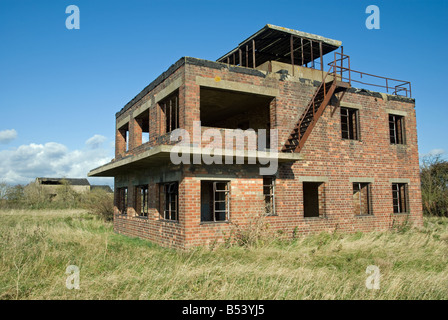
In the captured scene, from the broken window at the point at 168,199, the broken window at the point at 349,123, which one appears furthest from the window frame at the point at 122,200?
the broken window at the point at 349,123

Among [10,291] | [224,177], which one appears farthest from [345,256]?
[10,291]

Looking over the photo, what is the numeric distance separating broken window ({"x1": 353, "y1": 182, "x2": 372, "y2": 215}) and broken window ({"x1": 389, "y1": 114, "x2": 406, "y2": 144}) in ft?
10.3

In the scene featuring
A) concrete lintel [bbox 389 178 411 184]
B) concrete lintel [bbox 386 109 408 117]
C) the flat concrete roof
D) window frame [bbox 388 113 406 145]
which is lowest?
concrete lintel [bbox 389 178 411 184]

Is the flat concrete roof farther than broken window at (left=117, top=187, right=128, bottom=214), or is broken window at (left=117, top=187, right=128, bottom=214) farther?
broken window at (left=117, top=187, right=128, bottom=214)

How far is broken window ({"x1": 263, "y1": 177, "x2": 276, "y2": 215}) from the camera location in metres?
12.1

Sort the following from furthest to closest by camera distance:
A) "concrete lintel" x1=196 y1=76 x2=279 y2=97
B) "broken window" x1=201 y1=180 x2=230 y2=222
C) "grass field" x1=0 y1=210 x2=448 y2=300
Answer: "broken window" x1=201 y1=180 x2=230 y2=222 → "concrete lintel" x1=196 y1=76 x2=279 y2=97 → "grass field" x1=0 y1=210 x2=448 y2=300

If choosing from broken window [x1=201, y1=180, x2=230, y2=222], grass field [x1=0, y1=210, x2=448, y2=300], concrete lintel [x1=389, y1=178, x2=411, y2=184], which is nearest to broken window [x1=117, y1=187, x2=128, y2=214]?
broken window [x1=201, y1=180, x2=230, y2=222]

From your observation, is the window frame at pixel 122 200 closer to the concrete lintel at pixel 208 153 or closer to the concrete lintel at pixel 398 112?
the concrete lintel at pixel 208 153

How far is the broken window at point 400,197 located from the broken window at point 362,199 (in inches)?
76.1

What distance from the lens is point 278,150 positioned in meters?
12.6

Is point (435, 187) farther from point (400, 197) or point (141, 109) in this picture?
point (141, 109)

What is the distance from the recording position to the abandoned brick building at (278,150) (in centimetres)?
1127

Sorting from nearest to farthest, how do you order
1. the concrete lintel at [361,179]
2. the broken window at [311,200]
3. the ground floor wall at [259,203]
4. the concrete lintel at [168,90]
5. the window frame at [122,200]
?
the ground floor wall at [259,203]
the concrete lintel at [168,90]
the concrete lintel at [361,179]
the broken window at [311,200]
the window frame at [122,200]

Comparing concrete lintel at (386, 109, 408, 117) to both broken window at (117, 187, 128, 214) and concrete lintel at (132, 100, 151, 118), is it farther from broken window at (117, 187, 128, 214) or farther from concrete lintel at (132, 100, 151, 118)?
broken window at (117, 187, 128, 214)
